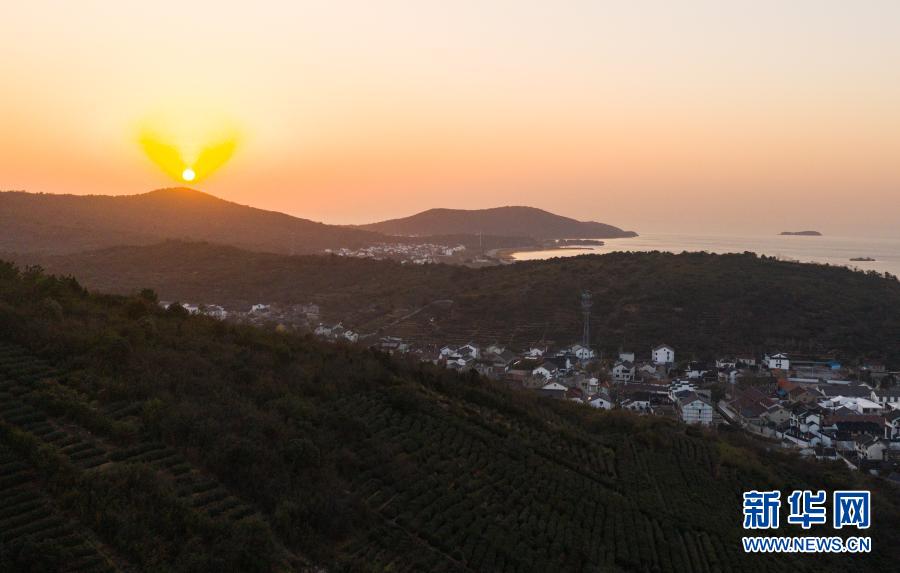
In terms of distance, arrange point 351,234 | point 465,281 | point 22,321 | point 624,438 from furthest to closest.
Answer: point 351,234
point 465,281
point 624,438
point 22,321

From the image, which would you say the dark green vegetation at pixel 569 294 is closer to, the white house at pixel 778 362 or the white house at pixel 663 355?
the white house at pixel 663 355

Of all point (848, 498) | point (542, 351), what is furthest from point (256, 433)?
point (542, 351)

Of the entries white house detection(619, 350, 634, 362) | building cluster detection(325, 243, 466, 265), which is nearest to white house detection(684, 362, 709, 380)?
white house detection(619, 350, 634, 362)

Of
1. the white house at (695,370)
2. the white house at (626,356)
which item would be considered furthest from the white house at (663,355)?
the white house at (695,370)

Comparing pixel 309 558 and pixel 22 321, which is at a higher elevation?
pixel 22 321

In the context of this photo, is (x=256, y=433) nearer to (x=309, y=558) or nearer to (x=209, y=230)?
(x=309, y=558)

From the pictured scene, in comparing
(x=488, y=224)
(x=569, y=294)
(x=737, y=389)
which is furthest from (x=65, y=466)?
(x=488, y=224)
